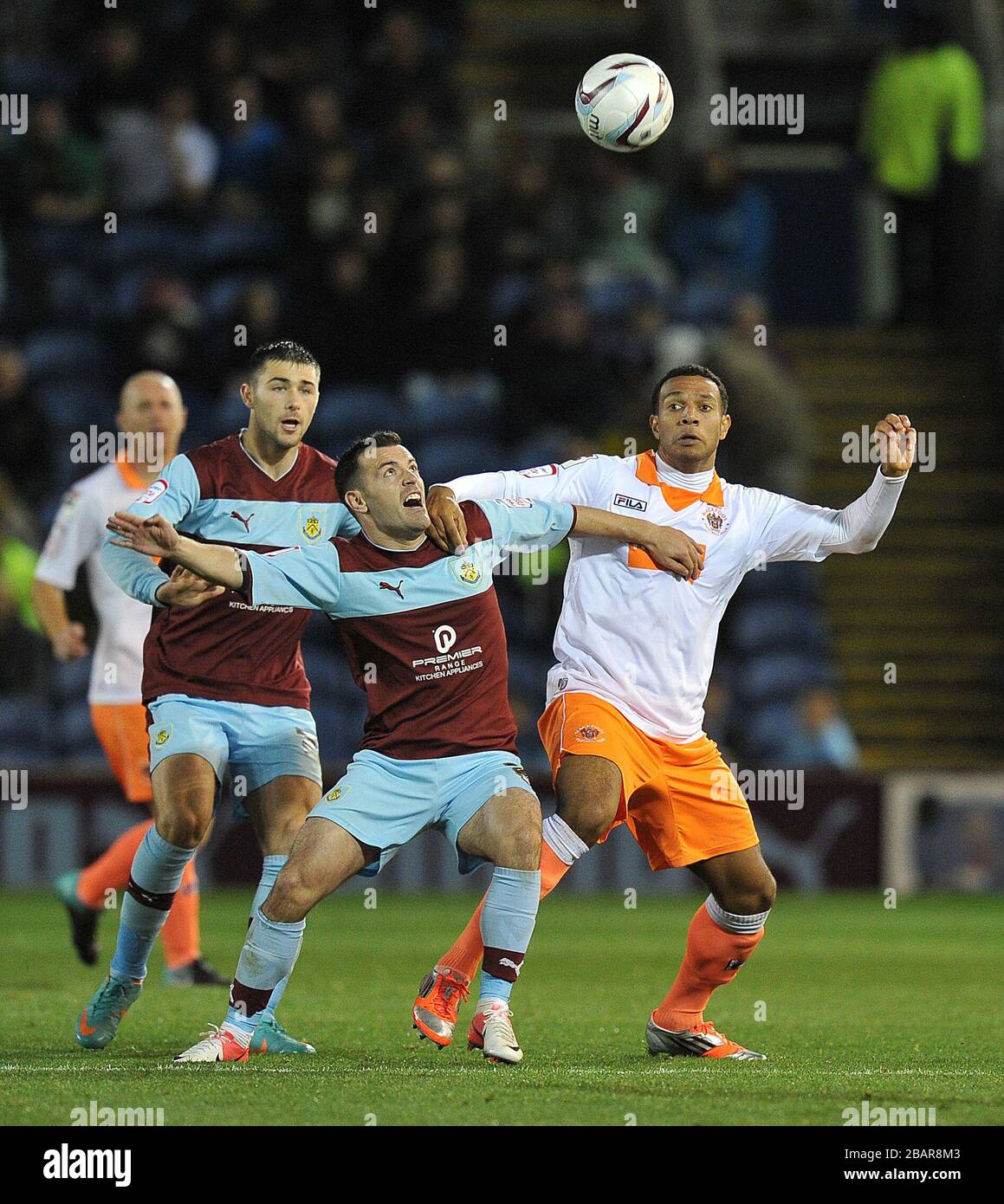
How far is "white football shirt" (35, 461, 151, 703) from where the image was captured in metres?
8.84

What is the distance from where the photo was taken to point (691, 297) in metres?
16.8

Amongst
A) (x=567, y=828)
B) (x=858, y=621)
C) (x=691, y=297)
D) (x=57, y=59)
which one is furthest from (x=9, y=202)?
(x=567, y=828)

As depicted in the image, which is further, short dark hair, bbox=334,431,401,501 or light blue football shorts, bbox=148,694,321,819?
light blue football shorts, bbox=148,694,321,819

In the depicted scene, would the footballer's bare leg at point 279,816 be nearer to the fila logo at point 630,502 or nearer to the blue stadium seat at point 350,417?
the fila logo at point 630,502

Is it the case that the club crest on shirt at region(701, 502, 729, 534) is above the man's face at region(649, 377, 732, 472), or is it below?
below

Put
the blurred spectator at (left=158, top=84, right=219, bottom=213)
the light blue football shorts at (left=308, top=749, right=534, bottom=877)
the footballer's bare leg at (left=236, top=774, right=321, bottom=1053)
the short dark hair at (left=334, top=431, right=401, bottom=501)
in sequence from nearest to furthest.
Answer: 1. the light blue football shorts at (left=308, top=749, right=534, bottom=877)
2. the short dark hair at (left=334, top=431, right=401, bottom=501)
3. the footballer's bare leg at (left=236, top=774, right=321, bottom=1053)
4. the blurred spectator at (left=158, top=84, right=219, bottom=213)

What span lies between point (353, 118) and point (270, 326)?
3.19 metres

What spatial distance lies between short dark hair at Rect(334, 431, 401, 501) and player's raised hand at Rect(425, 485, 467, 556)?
8.6 inches

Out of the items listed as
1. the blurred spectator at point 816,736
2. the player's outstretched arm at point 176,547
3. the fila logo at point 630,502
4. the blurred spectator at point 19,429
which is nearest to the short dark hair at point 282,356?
the player's outstretched arm at point 176,547

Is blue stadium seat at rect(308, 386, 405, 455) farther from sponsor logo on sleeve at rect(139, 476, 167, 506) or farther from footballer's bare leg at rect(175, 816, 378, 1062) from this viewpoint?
footballer's bare leg at rect(175, 816, 378, 1062)

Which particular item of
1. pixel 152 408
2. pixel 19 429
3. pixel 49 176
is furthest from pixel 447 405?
pixel 152 408

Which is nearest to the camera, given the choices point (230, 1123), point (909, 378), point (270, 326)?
point (230, 1123)

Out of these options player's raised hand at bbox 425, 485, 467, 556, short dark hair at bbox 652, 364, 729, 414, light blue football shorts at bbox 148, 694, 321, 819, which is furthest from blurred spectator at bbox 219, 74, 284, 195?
player's raised hand at bbox 425, 485, 467, 556

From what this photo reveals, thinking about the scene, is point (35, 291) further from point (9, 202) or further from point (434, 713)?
point (434, 713)
